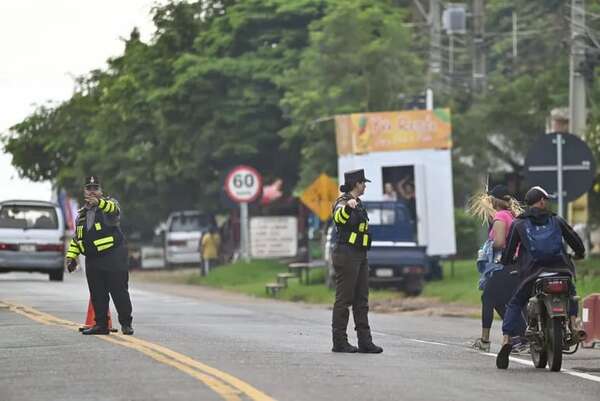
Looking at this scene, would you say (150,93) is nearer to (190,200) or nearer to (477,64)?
(190,200)

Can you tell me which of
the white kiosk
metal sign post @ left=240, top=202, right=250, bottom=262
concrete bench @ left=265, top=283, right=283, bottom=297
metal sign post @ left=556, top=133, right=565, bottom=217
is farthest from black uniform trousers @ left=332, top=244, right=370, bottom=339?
metal sign post @ left=240, top=202, right=250, bottom=262

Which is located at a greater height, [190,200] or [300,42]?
[300,42]

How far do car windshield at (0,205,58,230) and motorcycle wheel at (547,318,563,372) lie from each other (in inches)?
1007

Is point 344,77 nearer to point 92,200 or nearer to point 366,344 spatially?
point 92,200

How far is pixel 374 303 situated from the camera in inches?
1344

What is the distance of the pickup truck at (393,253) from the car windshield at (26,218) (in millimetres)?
6821

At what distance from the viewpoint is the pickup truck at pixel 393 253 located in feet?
120

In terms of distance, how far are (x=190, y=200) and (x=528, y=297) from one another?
137 feet

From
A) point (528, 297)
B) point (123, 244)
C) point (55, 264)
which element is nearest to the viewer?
point (528, 297)

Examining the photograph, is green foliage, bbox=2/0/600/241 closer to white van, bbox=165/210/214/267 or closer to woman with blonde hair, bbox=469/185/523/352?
white van, bbox=165/210/214/267

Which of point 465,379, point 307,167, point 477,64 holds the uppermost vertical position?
point 477,64

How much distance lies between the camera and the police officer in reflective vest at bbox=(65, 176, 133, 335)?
2031cm

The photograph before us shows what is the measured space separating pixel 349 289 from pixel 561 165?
936cm

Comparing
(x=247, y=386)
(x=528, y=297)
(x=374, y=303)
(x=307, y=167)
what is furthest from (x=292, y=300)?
(x=247, y=386)
